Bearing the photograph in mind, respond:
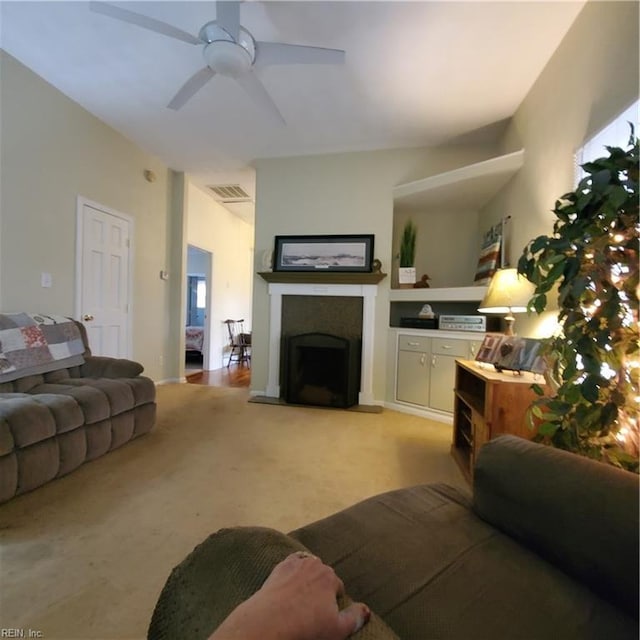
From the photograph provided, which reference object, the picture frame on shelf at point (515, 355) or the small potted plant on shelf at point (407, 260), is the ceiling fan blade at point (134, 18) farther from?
the picture frame on shelf at point (515, 355)

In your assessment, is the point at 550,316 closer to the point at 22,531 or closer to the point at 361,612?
the point at 361,612

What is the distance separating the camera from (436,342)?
3.16 meters

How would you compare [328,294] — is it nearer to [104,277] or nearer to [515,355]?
[515,355]

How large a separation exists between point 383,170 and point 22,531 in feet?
13.0

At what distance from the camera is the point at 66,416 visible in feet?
6.11

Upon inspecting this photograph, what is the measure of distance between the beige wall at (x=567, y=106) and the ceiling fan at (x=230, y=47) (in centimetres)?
135

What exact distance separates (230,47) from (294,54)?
401 millimetres

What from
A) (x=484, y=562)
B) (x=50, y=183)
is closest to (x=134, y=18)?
(x=50, y=183)

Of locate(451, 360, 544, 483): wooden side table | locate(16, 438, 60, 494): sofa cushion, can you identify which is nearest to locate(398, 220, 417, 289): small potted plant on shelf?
locate(451, 360, 544, 483): wooden side table

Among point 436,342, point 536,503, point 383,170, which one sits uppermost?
point 383,170

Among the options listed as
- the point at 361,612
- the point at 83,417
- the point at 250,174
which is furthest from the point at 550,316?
the point at 250,174

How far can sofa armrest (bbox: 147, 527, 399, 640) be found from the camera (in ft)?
1.80

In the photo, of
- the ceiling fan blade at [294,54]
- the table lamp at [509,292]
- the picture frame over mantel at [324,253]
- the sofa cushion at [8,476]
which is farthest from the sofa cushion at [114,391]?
the table lamp at [509,292]

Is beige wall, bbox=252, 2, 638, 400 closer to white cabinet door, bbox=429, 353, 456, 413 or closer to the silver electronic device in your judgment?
the silver electronic device
